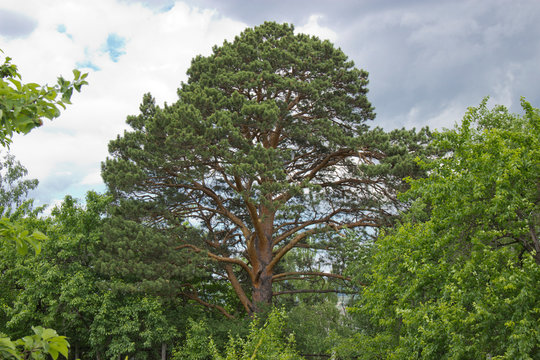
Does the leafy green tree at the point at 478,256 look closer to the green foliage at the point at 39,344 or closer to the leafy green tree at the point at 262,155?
the leafy green tree at the point at 262,155

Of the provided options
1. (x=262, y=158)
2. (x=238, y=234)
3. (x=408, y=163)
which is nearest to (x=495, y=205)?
(x=408, y=163)

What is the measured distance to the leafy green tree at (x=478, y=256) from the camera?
7129 mm

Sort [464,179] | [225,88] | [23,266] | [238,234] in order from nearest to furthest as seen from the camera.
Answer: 1. [464,179]
2. [23,266]
3. [225,88]
4. [238,234]

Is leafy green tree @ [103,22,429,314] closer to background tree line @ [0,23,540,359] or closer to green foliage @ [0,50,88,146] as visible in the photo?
background tree line @ [0,23,540,359]

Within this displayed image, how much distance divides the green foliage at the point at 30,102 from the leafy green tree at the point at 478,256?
6.98 meters

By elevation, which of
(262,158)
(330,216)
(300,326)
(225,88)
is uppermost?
(225,88)

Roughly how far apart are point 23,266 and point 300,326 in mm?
11369

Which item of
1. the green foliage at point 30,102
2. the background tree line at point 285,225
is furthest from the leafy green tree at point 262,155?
the green foliage at point 30,102

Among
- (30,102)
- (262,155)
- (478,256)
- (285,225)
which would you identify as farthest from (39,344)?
(285,225)

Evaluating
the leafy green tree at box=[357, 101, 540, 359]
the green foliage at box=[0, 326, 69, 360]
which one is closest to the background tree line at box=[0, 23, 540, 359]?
the leafy green tree at box=[357, 101, 540, 359]

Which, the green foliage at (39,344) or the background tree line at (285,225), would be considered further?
the background tree line at (285,225)

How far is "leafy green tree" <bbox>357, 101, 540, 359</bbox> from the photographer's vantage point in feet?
23.4

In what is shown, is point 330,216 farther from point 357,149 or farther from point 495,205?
point 495,205

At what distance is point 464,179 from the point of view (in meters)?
8.54
